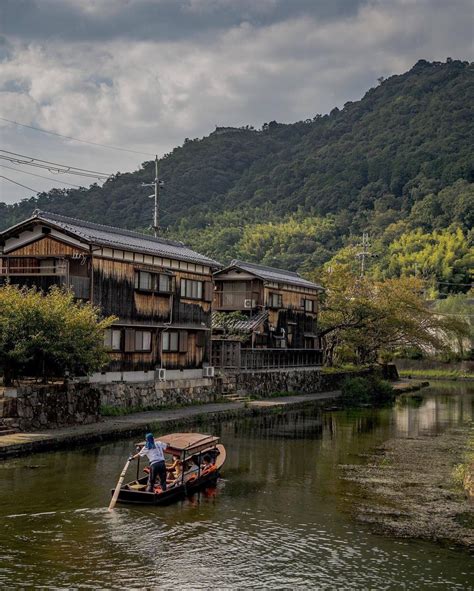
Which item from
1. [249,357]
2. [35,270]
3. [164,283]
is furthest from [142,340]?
[249,357]

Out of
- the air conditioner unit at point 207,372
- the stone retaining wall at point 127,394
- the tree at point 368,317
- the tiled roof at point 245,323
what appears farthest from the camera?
the tree at point 368,317

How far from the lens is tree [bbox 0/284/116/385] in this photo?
87.7 feet

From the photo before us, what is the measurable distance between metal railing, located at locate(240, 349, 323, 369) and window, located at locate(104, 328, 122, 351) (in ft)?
41.0

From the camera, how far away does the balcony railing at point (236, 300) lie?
166 feet

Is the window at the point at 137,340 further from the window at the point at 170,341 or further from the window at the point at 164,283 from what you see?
the window at the point at 164,283

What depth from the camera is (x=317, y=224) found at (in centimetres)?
13388

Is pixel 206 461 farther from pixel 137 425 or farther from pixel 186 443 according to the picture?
pixel 137 425

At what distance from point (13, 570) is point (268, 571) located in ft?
15.4

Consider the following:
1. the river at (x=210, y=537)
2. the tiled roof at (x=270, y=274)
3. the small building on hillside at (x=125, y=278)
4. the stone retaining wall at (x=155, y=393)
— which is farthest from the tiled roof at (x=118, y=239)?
the river at (x=210, y=537)

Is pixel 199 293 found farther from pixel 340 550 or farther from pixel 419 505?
pixel 340 550

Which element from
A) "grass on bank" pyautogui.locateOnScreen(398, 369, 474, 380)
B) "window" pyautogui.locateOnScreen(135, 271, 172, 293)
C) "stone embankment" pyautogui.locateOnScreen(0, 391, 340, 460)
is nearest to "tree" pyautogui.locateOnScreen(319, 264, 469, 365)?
"grass on bank" pyautogui.locateOnScreen(398, 369, 474, 380)

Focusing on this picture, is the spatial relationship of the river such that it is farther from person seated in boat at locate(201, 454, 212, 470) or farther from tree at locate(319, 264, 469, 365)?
tree at locate(319, 264, 469, 365)

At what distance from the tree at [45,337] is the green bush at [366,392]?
2460cm

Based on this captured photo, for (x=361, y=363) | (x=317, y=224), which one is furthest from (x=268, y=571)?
(x=317, y=224)
